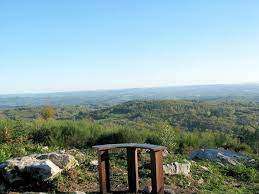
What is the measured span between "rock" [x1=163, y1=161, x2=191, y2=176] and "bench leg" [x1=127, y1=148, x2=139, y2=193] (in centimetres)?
167

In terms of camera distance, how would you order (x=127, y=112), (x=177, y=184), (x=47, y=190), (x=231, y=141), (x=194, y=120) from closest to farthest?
(x=47, y=190), (x=177, y=184), (x=231, y=141), (x=194, y=120), (x=127, y=112)

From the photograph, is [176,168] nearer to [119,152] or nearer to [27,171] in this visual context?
[119,152]

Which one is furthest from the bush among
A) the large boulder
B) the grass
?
the large boulder

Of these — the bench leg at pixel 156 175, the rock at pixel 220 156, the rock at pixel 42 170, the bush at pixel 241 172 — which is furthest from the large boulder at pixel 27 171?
the rock at pixel 220 156

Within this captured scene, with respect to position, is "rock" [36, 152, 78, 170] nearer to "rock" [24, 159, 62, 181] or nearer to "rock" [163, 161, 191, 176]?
"rock" [24, 159, 62, 181]

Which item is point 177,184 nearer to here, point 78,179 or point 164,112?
point 78,179

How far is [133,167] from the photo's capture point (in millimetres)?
10203

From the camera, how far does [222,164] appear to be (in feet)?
45.9

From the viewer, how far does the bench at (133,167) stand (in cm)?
978

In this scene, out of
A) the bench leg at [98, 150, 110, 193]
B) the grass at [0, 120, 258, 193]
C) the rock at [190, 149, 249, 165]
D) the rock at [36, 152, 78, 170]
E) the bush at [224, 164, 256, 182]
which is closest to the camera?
the bench leg at [98, 150, 110, 193]

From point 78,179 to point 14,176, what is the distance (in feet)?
4.67

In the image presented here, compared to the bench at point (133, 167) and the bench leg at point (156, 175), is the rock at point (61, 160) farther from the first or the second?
the bench leg at point (156, 175)

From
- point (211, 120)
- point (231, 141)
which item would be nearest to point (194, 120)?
point (211, 120)

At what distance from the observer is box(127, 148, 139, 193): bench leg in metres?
10.1
